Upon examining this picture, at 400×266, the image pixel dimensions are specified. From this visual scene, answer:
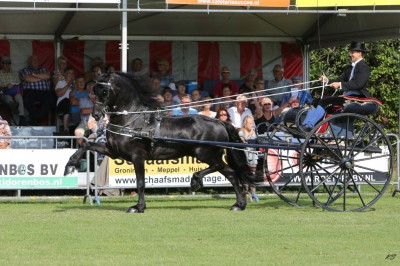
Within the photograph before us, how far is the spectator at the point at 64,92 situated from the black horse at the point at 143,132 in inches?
233

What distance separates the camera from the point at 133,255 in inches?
382

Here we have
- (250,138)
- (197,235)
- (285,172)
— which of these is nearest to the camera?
(197,235)

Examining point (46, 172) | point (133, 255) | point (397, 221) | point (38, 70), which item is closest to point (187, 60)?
point (38, 70)

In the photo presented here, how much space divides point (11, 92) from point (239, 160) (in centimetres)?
691

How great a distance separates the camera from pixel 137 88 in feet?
46.1

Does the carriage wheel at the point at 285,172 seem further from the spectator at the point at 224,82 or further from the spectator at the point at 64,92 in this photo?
the spectator at the point at 64,92

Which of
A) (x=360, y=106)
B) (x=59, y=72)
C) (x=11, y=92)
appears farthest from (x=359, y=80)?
(x=11, y=92)

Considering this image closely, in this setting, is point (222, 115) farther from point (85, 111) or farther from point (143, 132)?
point (143, 132)

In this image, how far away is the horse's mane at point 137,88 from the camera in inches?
546

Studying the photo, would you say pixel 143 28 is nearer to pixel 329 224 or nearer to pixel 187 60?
pixel 187 60

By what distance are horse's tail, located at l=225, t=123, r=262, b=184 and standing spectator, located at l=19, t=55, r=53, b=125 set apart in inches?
256

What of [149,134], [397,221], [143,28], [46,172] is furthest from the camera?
[143,28]

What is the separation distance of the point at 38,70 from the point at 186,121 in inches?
272

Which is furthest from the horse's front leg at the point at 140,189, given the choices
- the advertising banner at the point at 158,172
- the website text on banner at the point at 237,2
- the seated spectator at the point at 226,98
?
the seated spectator at the point at 226,98
